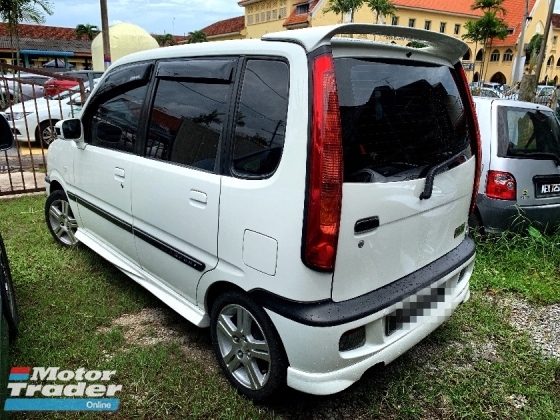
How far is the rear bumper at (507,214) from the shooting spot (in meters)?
3.97

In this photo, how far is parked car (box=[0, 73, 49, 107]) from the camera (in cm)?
622

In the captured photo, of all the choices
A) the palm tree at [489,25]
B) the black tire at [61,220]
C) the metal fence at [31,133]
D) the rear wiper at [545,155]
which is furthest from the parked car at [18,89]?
the palm tree at [489,25]

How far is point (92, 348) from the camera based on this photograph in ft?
9.18

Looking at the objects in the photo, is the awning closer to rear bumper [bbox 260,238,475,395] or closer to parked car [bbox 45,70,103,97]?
parked car [bbox 45,70,103,97]

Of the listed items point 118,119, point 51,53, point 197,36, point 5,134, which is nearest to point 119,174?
point 118,119

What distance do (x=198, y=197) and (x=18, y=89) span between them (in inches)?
498

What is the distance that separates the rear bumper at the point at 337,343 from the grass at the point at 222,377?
168 mm

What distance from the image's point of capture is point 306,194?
1809 mm

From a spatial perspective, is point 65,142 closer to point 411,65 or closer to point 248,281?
point 248,281

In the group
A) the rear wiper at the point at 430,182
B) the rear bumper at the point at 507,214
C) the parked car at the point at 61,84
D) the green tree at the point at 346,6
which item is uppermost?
the green tree at the point at 346,6

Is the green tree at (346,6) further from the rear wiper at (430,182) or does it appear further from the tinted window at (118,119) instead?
the rear wiper at (430,182)

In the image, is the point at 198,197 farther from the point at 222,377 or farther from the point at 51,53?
the point at 51,53

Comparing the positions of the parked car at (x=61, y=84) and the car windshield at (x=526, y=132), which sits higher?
the car windshield at (x=526, y=132)

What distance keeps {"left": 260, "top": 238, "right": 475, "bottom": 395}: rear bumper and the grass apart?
0.17m
